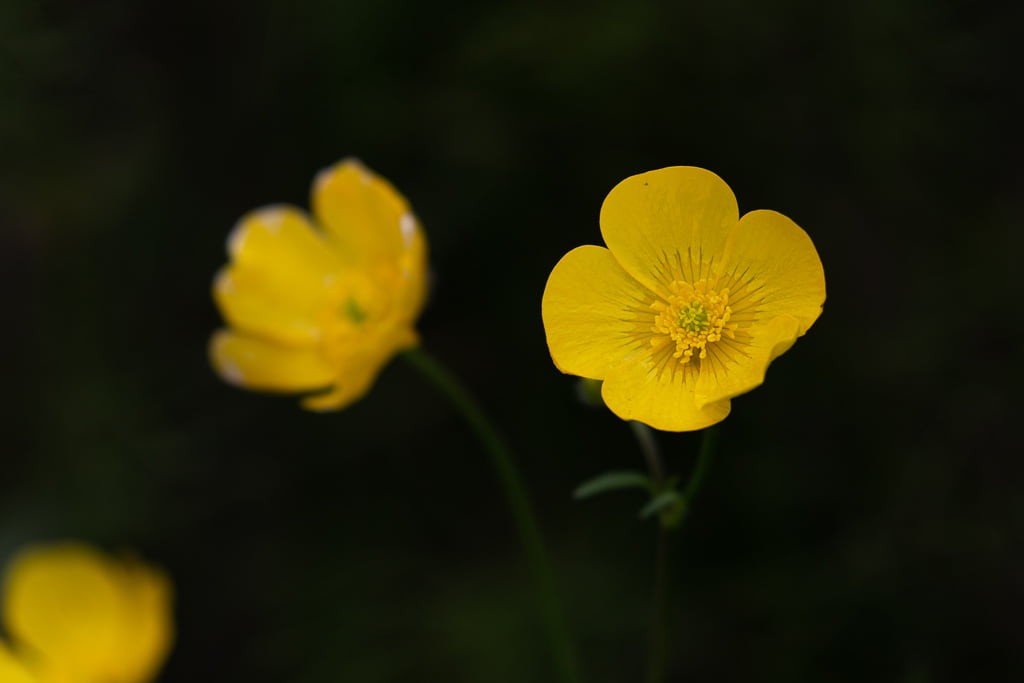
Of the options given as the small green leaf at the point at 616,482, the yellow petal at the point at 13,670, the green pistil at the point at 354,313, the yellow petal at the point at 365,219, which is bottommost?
the yellow petal at the point at 13,670

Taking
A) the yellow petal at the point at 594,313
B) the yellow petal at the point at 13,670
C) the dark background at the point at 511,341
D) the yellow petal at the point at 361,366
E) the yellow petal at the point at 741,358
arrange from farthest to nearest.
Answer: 1. the dark background at the point at 511,341
2. the yellow petal at the point at 13,670
3. the yellow petal at the point at 361,366
4. the yellow petal at the point at 594,313
5. the yellow petal at the point at 741,358

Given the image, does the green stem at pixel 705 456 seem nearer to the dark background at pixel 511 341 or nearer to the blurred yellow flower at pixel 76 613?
the dark background at pixel 511 341

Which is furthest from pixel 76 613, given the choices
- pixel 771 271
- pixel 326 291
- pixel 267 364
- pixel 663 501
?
pixel 771 271

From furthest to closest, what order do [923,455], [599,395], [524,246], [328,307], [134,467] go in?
[134,467] → [524,246] → [923,455] → [328,307] → [599,395]

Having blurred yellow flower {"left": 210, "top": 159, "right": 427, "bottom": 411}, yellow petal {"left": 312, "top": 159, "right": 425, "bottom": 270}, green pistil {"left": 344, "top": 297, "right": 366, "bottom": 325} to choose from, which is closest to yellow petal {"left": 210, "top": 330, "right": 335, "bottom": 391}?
blurred yellow flower {"left": 210, "top": 159, "right": 427, "bottom": 411}

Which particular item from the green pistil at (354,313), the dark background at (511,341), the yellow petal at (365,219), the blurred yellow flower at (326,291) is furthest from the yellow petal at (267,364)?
the dark background at (511,341)

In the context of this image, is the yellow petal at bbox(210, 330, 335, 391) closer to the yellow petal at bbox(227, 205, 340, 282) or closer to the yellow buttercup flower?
the yellow petal at bbox(227, 205, 340, 282)

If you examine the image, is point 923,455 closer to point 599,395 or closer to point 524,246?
point 524,246

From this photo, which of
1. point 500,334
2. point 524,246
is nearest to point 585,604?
point 500,334
